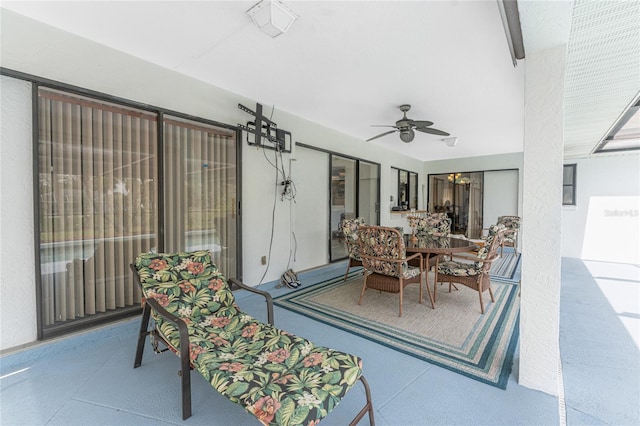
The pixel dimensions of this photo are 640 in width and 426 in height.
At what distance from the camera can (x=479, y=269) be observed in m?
2.92

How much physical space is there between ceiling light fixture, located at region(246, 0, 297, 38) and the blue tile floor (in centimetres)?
251

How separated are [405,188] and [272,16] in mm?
6347

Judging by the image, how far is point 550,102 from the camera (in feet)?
5.56

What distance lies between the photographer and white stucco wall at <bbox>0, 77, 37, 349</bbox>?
199 cm

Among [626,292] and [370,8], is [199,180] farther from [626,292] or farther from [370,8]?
[626,292]

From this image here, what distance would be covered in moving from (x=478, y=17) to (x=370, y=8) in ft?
2.56

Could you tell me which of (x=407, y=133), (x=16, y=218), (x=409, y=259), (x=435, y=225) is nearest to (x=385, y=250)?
(x=409, y=259)

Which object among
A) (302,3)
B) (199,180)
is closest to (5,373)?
(199,180)

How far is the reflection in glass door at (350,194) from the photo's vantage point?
518cm

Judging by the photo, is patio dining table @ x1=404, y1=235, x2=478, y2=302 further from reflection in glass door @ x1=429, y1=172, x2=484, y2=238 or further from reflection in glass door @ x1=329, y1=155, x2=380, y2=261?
reflection in glass door @ x1=429, y1=172, x2=484, y2=238

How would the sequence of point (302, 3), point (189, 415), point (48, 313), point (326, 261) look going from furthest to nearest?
point (326, 261) → point (48, 313) → point (302, 3) → point (189, 415)

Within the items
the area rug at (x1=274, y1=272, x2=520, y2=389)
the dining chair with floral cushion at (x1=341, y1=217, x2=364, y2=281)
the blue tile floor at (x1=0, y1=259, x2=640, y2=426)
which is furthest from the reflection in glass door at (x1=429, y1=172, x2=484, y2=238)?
the blue tile floor at (x1=0, y1=259, x2=640, y2=426)

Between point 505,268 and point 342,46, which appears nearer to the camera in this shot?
point 342,46

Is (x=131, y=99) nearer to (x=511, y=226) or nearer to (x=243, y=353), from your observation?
(x=243, y=353)
